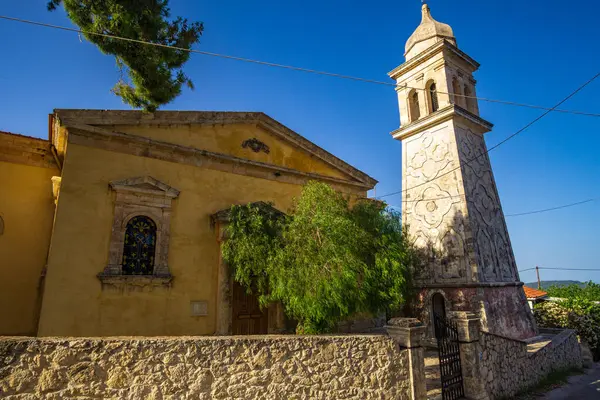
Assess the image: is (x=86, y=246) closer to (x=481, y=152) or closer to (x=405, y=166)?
(x=405, y=166)

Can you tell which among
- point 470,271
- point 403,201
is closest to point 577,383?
point 470,271

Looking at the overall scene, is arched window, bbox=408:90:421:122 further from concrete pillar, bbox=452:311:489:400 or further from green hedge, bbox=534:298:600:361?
green hedge, bbox=534:298:600:361

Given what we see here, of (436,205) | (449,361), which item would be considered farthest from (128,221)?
(436,205)

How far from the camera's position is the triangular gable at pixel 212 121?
7.96 meters

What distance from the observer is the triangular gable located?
7961mm

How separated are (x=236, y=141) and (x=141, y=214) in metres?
3.46

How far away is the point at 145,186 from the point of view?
27.8 feet

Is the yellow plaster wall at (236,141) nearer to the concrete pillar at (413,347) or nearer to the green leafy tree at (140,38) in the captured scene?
the green leafy tree at (140,38)

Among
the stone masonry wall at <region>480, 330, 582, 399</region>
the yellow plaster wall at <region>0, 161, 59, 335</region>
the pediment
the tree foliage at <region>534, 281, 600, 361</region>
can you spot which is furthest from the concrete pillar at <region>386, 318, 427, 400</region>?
the tree foliage at <region>534, 281, 600, 361</region>

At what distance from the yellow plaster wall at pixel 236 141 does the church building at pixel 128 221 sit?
0.12 feet

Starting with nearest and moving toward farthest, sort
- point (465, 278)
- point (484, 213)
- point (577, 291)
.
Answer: point (465, 278), point (484, 213), point (577, 291)

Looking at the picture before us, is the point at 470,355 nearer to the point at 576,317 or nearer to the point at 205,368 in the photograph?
the point at 205,368

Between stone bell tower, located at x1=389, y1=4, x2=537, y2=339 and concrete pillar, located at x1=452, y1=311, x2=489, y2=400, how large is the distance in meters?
3.58

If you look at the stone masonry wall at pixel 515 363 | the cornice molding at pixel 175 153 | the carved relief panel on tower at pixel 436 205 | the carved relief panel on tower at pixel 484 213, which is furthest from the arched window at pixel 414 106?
the stone masonry wall at pixel 515 363
